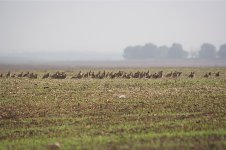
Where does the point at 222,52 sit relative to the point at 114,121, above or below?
above

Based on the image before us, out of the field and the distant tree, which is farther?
the distant tree

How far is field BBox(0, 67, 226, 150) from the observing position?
434 inches

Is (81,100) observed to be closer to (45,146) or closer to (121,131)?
(121,131)

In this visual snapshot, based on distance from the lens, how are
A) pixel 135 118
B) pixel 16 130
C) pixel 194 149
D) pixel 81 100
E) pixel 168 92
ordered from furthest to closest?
pixel 168 92
pixel 81 100
pixel 135 118
pixel 16 130
pixel 194 149

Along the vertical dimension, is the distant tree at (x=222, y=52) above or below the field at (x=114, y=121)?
above

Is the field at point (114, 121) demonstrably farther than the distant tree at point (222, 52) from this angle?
No

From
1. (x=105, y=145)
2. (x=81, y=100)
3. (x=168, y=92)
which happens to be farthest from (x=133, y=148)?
(x=168, y=92)

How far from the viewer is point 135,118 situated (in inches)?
575

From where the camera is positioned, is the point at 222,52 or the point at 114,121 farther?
the point at 222,52

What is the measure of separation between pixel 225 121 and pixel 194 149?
411 centimetres

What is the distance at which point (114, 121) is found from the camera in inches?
557

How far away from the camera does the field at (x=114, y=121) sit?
36.2 feet

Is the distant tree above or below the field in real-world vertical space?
above

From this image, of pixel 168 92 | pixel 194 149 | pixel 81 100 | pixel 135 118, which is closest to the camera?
pixel 194 149
